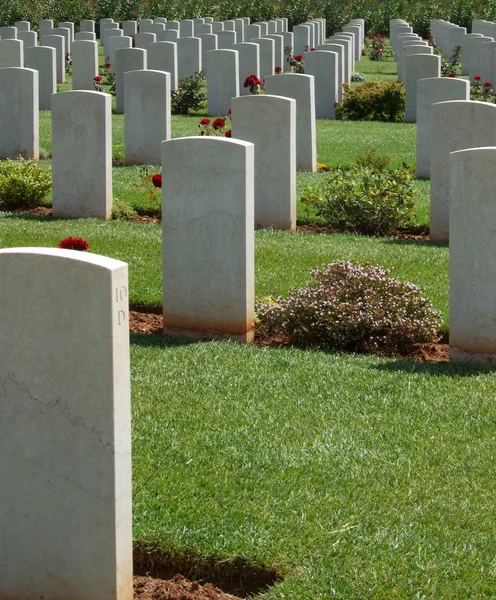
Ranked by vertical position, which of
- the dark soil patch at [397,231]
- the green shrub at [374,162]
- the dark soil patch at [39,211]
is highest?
the green shrub at [374,162]

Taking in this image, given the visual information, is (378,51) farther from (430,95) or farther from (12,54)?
(430,95)

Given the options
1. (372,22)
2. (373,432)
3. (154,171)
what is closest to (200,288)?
(373,432)

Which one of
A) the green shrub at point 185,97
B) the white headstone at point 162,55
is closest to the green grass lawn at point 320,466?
the green shrub at point 185,97

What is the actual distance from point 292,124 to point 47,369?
768 cm

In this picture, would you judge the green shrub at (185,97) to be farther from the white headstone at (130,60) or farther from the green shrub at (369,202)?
the green shrub at (369,202)

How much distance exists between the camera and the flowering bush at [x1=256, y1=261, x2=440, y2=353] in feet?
25.8

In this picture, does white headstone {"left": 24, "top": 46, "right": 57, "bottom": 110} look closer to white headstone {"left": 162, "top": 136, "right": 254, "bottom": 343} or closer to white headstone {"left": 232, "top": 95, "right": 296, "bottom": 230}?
white headstone {"left": 232, "top": 95, "right": 296, "bottom": 230}

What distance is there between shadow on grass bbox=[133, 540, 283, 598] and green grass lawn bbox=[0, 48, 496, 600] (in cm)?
3

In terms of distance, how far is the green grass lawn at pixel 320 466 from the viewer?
4.64 meters

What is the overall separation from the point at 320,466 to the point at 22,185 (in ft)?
25.3

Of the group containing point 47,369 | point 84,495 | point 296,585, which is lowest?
point 296,585

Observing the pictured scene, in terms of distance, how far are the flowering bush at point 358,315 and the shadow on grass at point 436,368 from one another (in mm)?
450

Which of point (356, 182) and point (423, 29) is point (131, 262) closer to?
point (356, 182)

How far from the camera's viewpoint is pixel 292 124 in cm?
1147
